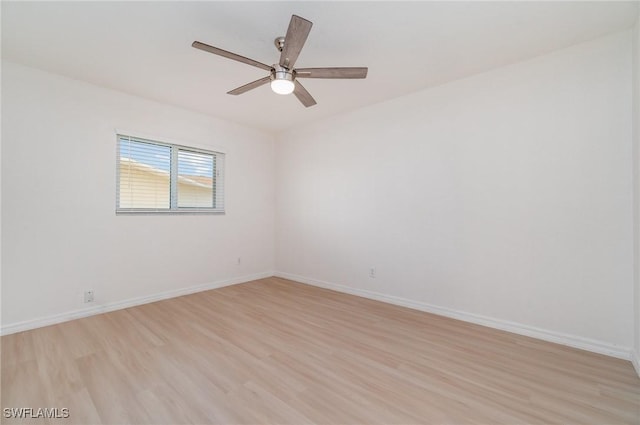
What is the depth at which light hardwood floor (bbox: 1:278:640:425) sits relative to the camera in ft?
5.24

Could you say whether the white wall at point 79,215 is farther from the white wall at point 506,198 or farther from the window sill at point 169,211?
the white wall at point 506,198

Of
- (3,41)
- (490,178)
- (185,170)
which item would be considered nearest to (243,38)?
(3,41)

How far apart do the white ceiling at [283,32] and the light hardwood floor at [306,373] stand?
2.54m

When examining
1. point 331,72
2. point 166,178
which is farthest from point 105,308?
point 331,72

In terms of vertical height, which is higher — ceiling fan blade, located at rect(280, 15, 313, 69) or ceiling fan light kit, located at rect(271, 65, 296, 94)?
ceiling fan blade, located at rect(280, 15, 313, 69)

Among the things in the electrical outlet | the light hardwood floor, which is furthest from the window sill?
the light hardwood floor

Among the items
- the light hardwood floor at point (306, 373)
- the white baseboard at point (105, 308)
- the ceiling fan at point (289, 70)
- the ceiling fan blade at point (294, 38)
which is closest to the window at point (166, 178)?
the white baseboard at point (105, 308)

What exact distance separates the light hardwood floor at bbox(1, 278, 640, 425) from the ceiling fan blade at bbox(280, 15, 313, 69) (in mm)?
2229

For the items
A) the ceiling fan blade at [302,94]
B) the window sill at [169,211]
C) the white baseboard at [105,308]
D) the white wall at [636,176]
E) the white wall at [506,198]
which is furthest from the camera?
the window sill at [169,211]

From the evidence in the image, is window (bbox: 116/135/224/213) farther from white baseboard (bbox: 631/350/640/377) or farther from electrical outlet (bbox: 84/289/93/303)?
white baseboard (bbox: 631/350/640/377)

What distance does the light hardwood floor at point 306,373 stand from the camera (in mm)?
1598

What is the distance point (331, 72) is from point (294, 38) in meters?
0.45

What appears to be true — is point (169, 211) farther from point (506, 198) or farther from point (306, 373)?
point (506, 198)

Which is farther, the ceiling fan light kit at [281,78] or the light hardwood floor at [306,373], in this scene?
the ceiling fan light kit at [281,78]
